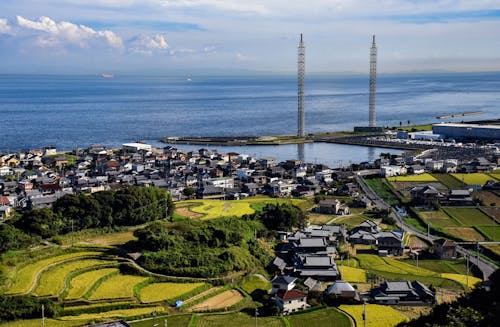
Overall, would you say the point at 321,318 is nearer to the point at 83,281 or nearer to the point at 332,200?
the point at 83,281

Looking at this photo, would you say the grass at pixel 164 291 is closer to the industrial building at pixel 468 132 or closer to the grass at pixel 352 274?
the grass at pixel 352 274

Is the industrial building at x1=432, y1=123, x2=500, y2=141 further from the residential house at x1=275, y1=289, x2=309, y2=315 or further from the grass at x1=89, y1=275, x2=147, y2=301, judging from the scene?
the grass at x1=89, y1=275, x2=147, y2=301

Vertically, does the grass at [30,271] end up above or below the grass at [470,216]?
above

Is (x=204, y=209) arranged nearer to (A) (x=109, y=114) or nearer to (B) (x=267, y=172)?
(B) (x=267, y=172)

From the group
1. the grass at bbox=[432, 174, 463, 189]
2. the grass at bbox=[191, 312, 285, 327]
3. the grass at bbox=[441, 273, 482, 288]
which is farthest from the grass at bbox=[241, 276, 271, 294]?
the grass at bbox=[432, 174, 463, 189]

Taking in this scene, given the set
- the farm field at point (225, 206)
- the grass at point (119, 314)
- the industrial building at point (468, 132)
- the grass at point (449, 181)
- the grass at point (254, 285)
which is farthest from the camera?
the industrial building at point (468, 132)

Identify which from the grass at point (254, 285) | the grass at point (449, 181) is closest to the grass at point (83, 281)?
the grass at point (254, 285)

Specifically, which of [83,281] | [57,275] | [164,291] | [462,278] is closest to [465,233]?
[462,278]
